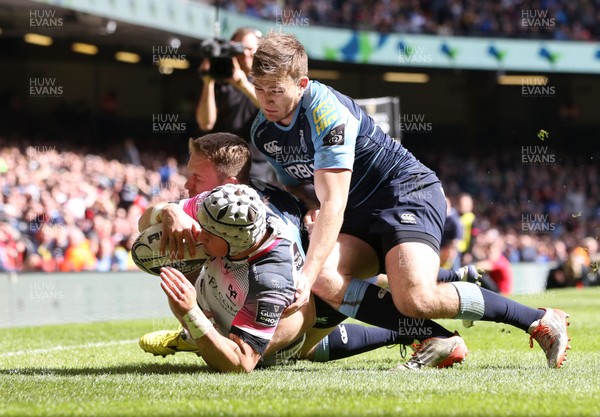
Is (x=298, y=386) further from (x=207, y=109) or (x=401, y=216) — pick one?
(x=207, y=109)

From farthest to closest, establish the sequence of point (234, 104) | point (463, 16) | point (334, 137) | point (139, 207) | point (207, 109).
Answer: point (463, 16) → point (139, 207) → point (234, 104) → point (207, 109) → point (334, 137)

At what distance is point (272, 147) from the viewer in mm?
5770

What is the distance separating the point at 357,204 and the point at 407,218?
40 cm

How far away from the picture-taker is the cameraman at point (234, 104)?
841cm

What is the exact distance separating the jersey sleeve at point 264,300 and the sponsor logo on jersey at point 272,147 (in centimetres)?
83

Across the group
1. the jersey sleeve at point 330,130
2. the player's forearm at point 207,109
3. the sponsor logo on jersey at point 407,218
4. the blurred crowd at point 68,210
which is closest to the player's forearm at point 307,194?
the sponsor logo on jersey at point 407,218

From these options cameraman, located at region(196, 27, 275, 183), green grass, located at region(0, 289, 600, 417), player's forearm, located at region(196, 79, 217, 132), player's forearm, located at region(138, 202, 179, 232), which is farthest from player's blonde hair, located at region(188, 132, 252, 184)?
player's forearm, located at region(196, 79, 217, 132)

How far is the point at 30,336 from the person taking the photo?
29.0 feet

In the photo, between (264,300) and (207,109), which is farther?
(207,109)

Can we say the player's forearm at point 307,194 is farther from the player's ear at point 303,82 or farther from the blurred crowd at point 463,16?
the blurred crowd at point 463,16

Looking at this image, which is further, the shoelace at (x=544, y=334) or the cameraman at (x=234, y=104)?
the cameraman at (x=234, y=104)

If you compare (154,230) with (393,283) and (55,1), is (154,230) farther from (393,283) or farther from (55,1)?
(55,1)

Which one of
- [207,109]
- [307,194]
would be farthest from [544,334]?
[207,109]

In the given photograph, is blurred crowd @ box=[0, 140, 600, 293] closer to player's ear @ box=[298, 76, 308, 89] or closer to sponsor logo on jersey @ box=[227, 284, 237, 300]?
player's ear @ box=[298, 76, 308, 89]
